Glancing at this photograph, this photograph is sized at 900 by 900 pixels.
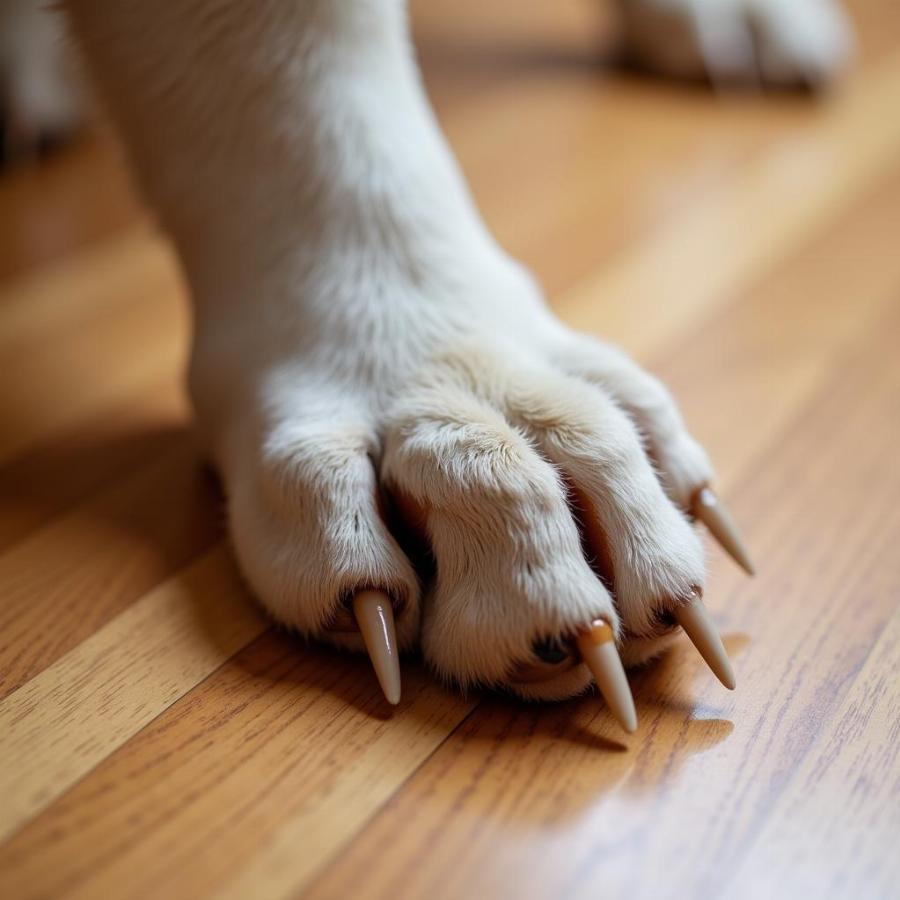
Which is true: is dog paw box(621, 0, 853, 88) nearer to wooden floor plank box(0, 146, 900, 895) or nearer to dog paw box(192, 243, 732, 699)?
wooden floor plank box(0, 146, 900, 895)

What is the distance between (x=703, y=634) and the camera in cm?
56

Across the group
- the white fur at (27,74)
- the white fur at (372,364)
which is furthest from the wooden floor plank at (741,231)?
the white fur at (27,74)

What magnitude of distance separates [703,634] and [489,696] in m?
0.11

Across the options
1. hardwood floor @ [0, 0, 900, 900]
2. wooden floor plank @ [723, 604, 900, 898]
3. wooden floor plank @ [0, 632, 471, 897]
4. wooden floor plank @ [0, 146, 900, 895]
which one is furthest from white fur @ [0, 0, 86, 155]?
wooden floor plank @ [723, 604, 900, 898]

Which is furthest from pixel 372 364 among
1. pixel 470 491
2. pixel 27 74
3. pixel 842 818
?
pixel 27 74

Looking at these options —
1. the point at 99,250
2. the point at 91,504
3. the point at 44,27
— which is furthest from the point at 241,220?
the point at 44,27

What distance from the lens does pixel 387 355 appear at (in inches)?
25.9

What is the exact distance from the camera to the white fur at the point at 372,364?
57 centimetres

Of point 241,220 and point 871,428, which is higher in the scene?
point 241,220

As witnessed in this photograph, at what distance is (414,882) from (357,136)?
437 mm

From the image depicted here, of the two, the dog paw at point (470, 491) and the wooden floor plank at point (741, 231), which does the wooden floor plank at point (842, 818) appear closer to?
the dog paw at point (470, 491)

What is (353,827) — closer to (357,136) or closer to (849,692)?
(849,692)

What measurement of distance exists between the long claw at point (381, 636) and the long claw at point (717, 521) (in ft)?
0.60

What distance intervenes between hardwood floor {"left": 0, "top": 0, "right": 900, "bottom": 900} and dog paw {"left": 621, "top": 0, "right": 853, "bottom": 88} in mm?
393
